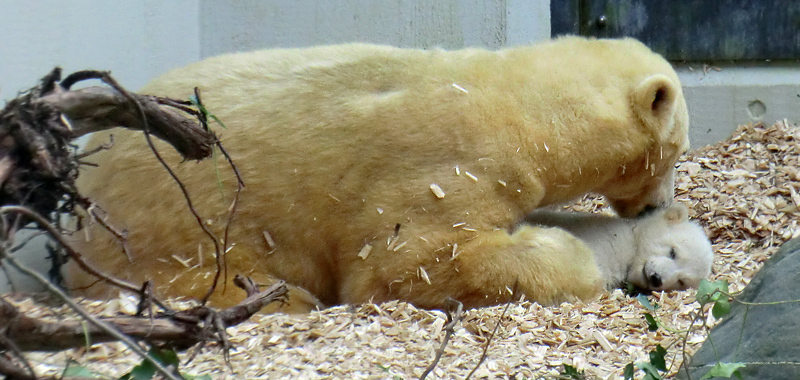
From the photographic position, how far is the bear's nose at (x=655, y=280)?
3.78 meters

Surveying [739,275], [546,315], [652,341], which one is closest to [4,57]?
[546,315]

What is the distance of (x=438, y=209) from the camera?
10.6 feet

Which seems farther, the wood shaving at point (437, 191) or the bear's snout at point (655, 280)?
the bear's snout at point (655, 280)

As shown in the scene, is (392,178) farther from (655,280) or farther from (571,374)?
(655,280)

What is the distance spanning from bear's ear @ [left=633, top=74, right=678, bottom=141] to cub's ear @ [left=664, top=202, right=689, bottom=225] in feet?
2.02

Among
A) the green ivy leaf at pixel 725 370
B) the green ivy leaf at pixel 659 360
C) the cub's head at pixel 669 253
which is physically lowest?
the cub's head at pixel 669 253

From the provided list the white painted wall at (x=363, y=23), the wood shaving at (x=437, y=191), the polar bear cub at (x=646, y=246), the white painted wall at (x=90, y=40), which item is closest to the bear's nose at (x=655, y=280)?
the polar bear cub at (x=646, y=246)

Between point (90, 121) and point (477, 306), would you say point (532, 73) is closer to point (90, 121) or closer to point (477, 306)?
point (477, 306)

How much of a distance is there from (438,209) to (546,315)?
58 centimetres

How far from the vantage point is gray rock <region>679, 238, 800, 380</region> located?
201 cm

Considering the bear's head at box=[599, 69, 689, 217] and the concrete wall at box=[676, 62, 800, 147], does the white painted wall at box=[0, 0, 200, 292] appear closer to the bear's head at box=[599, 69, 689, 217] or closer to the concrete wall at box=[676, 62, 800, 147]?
the bear's head at box=[599, 69, 689, 217]

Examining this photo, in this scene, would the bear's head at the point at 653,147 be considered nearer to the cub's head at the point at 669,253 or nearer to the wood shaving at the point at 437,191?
the cub's head at the point at 669,253

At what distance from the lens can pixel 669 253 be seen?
387 cm

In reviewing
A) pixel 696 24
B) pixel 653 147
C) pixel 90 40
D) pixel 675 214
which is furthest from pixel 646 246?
pixel 90 40
